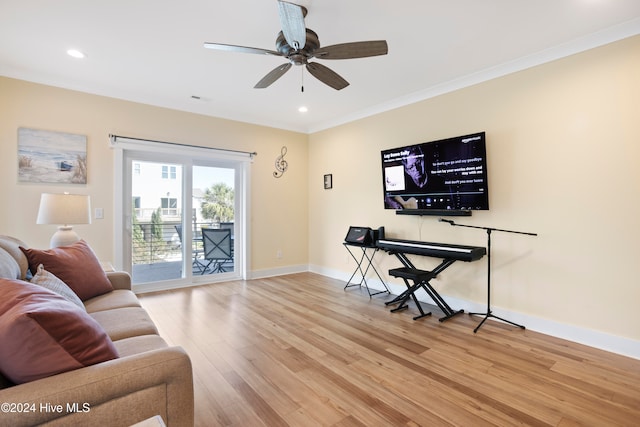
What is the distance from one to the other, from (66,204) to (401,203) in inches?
146

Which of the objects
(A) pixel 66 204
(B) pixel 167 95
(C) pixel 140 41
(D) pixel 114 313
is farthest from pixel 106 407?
(B) pixel 167 95

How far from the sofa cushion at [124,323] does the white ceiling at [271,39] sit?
2.22 metres

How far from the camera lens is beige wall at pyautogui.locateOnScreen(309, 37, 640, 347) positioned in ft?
8.30

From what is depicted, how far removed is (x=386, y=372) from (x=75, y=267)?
2.34m

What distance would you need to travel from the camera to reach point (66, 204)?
2.97 meters

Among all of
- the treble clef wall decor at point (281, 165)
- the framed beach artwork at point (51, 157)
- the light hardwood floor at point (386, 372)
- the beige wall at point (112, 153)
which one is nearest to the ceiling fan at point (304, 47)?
the light hardwood floor at point (386, 372)

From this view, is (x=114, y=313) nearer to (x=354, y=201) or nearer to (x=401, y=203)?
(x=401, y=203)

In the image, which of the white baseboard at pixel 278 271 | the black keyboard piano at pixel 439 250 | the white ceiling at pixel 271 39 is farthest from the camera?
the white baseboard at pixel 278 271

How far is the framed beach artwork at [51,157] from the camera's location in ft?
11.3

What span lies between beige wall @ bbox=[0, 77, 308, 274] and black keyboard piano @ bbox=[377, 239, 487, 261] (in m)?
Answer: 2.26

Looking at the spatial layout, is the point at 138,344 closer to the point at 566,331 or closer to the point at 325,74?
the point at 325,74

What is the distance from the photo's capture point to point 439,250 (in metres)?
3.26

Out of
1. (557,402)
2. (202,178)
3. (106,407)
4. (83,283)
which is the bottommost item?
(557,402)

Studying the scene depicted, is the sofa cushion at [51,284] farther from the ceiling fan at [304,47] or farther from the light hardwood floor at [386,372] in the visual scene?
the ceiling fan at [304,47]
